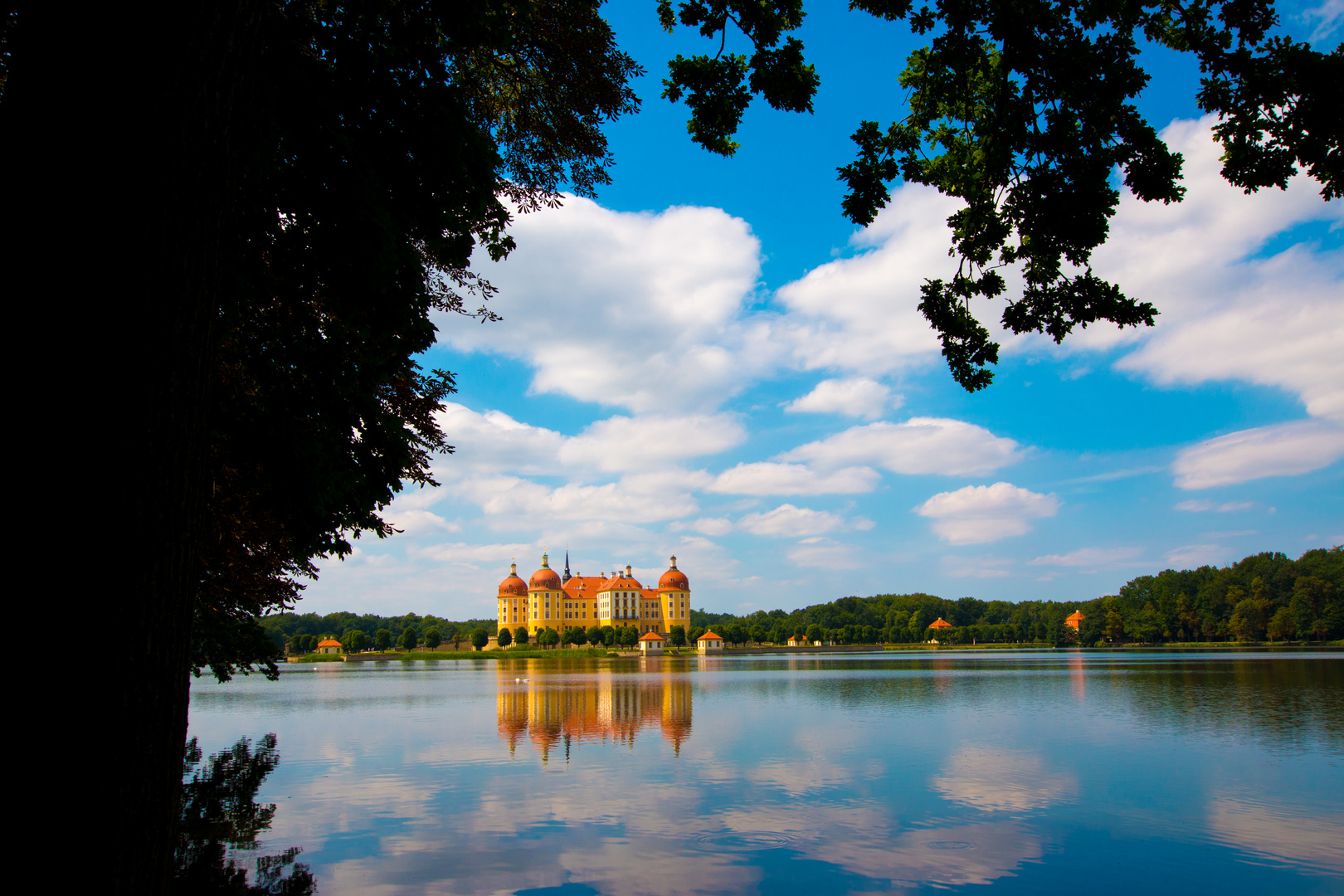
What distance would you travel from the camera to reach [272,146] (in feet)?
16.2

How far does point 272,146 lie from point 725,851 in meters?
7.39

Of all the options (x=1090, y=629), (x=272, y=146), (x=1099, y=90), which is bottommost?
(x=1090, y=629)

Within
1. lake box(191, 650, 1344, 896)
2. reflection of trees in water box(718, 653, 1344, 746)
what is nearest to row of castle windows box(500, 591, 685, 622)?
reflection of trees in water box(718, 653, 1344, 746)

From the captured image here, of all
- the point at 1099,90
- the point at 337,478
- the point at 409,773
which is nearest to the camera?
the point at 1099,90

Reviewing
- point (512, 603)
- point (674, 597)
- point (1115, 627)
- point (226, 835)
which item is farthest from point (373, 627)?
point (226, 835)

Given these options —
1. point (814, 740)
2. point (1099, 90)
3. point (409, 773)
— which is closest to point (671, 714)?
point (814, 740)

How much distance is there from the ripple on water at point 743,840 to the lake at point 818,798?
0.03 meters

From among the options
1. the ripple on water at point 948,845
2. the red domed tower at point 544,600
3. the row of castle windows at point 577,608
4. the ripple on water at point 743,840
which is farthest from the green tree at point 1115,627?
the ripple on water at point 743,840

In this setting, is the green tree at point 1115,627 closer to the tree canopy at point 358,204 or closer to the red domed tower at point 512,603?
the red domed tower at point 512,603

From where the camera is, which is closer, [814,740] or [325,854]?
[325,854]

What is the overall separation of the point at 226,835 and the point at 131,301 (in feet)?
29.1

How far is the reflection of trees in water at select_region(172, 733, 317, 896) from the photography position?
7336 mm

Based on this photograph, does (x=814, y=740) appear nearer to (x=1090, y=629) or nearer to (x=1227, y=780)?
(x=1227, y=780)

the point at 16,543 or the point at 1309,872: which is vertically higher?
the point at 16,543
